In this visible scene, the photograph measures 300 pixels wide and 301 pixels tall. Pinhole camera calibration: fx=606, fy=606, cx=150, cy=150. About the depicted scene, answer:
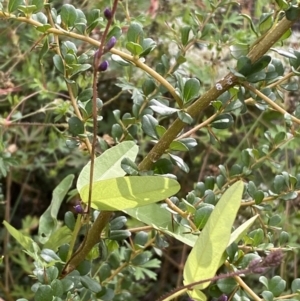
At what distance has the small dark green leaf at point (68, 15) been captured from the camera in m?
0.51

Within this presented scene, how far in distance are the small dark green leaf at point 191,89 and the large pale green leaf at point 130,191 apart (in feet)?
0.34

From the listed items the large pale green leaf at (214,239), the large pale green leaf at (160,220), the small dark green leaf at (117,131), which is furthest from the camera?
the small dark green leaf at (117,131)

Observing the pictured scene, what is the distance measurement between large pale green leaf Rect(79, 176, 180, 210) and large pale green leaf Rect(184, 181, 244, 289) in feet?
0.14

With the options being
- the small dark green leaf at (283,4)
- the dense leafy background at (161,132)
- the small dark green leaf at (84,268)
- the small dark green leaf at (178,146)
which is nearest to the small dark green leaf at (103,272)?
the dense leafy background at (161,132)

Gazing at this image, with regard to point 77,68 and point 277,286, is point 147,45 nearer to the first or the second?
point 77,68

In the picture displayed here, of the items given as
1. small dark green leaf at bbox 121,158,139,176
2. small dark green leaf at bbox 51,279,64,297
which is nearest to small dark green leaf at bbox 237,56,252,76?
small dark green leaf at bbox 121,158,139,176

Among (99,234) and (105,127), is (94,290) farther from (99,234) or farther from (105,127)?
(105,127)

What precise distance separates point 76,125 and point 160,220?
12 centimetres

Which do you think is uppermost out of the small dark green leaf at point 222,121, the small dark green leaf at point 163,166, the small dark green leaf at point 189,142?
the small dark green leaf at point 222,121

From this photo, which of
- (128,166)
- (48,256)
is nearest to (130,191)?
(128,166)

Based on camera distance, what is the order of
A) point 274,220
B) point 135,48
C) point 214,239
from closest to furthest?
1. point 214,239
2. point 135,48
3. point 274,220

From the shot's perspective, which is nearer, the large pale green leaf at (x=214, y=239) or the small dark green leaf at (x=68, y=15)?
the large pale green leaf at (x=214, y=239)

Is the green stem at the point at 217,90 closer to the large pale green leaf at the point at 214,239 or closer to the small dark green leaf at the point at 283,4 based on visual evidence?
the small dark green leaf at the point at 283,4

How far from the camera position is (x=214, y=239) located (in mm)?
387
